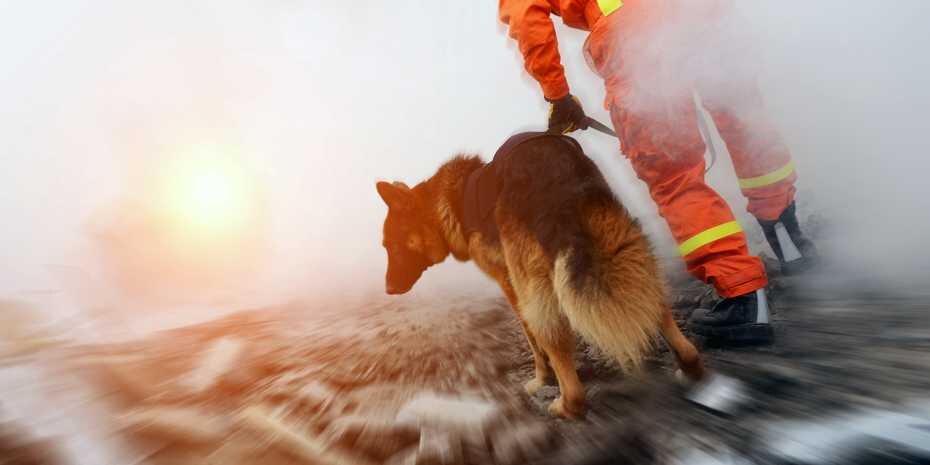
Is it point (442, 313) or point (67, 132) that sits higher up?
point (67, 132)

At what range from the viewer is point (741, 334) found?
2.73ft

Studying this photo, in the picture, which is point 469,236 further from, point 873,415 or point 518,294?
point 873,415

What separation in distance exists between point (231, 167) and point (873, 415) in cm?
108

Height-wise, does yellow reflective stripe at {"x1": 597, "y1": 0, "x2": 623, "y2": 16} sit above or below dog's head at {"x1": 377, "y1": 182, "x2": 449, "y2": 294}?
above

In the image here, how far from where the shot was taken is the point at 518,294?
924 millimetres

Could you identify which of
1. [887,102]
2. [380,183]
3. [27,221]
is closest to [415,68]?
[380,183]

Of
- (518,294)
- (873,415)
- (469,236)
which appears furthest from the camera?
(469,236)

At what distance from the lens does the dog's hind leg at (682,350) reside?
794 mm

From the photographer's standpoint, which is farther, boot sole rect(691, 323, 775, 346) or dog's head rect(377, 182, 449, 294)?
dog's head rect(377, 182, 449, 294)

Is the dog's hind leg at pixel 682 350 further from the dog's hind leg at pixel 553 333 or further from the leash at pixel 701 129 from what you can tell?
the leash at pixel 701 129

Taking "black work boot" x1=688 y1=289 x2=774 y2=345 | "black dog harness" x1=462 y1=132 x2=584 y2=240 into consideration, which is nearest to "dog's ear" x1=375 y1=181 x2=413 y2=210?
"black dog harness" x1=462 y1=132 x2=584 y2=240

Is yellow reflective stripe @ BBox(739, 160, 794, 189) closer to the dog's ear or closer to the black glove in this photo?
the black glove

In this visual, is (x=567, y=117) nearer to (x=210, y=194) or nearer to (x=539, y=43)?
(x=539, y=43)

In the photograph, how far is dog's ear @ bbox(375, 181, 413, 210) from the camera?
101cm
